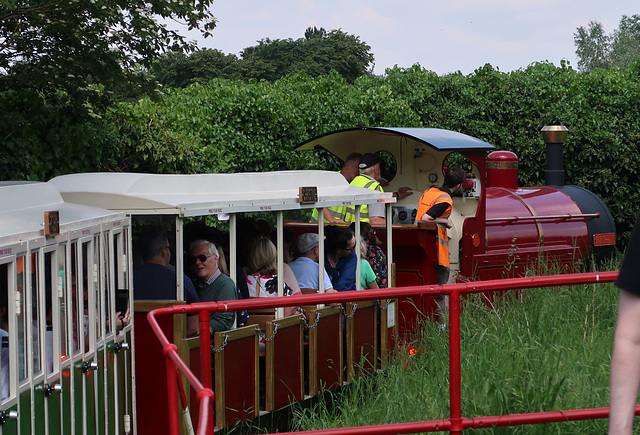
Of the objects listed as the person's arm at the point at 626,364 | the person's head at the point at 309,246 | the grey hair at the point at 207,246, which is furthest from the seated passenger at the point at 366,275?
the person's arm at the point at 626,364

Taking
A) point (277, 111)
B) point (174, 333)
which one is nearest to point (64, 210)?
point (174, 333)

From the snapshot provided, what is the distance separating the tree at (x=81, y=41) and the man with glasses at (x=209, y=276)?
2.51 metres

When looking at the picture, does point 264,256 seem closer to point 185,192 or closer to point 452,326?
point 185,192

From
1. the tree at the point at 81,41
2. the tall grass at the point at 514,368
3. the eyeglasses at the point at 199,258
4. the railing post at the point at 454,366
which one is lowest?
the tall grass at the point at 514,368

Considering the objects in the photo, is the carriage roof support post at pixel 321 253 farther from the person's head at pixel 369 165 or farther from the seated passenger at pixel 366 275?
the person's head at pixel 369 165

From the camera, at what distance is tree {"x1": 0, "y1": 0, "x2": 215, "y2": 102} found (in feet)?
24.9

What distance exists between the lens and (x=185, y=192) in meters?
6.21

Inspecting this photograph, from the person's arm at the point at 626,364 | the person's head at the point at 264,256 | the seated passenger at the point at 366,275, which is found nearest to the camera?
the person's arm at the point at 626,364

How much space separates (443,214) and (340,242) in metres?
2.04

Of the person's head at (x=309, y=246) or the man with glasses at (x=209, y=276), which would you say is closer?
the man with glasses at (x=209, y=276)

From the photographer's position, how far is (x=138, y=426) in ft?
19.1

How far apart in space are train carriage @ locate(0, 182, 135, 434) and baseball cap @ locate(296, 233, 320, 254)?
77.3 inches

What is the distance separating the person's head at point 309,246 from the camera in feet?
23.7

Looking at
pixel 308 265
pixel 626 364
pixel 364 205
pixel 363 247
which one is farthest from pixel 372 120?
pixel 626 364
